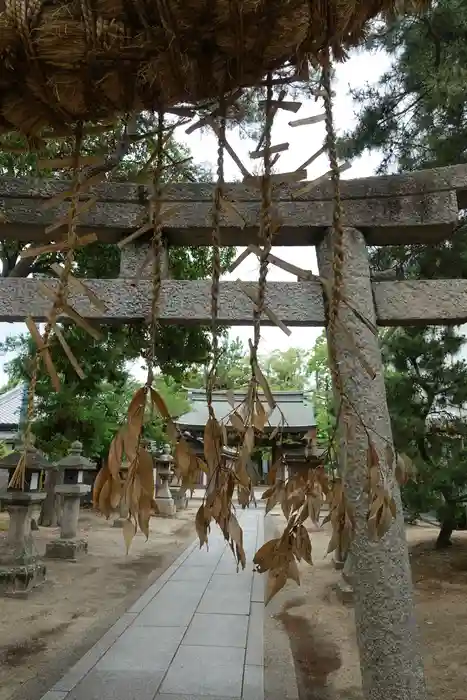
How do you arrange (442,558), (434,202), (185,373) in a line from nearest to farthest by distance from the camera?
(434,202)
(442,558)
(185,373)

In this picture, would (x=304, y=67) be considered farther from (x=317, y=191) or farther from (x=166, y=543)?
(x=166, y=543)

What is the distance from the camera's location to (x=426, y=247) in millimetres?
5219

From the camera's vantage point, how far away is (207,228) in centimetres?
299

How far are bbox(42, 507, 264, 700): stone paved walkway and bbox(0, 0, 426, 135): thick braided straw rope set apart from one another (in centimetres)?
308

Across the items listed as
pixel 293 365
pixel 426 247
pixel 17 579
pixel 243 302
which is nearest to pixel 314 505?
pixel 243 302

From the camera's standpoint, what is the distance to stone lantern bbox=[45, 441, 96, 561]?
7.77 m

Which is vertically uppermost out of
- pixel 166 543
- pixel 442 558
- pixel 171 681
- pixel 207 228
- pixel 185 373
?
pixel 207 228

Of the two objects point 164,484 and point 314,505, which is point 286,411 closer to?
point 164,484

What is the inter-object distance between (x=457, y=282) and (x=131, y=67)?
252 centimetres

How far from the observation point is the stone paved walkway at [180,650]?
2959mm

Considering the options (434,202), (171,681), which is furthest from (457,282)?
(171,681)

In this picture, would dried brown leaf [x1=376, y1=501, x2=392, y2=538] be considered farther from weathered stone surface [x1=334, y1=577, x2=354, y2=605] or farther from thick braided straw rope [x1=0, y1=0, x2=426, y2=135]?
weathered stone surface [x1=334, y1=577, x2=354, y2=605]

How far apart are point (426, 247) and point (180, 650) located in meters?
4.25

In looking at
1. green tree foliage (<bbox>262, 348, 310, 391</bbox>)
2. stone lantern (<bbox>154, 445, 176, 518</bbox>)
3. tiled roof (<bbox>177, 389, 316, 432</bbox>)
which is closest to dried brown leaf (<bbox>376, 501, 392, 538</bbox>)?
stone lantern (<bbox>154, 445, 176, 518</bbox>)
